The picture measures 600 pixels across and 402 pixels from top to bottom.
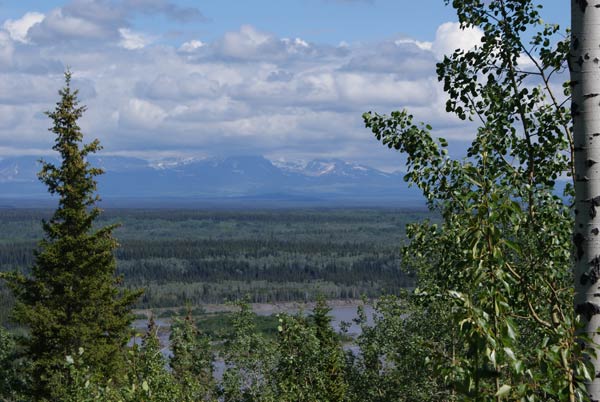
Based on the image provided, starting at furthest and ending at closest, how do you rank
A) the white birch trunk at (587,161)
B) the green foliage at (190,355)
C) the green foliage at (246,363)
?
the green foliage at (190,355) < the green foliage at (246,363) < the white birch trunk at (587,161)

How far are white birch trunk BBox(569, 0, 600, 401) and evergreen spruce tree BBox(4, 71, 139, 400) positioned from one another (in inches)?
971

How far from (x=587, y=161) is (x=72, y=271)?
25826 mm

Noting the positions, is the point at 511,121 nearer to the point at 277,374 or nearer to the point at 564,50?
the point at 564,50

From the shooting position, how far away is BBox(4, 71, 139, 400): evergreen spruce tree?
27531 millimetres

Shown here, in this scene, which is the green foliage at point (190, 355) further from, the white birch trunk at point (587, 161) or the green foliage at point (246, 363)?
the white birch trunk at point (587, 161)

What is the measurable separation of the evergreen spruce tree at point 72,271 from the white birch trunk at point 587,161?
971 inches

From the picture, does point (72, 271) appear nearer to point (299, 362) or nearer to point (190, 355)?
point (190, 355)

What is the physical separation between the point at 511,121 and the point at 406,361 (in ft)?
45.0

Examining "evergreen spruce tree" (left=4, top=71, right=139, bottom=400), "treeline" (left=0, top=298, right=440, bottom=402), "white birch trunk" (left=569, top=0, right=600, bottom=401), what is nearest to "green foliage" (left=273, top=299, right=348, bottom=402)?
"treeline" (left=0, top=298, right=440, bottom=402)

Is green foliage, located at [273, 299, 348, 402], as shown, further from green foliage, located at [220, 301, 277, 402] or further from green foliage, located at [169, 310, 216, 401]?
green foliage, located at [169, 310, 216, 401]

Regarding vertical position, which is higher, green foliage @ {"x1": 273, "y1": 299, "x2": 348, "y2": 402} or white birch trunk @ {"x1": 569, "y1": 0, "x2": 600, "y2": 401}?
white birch trunk @ {"x1": 569, "y1": 0, "x2": 600, "y2": 401}

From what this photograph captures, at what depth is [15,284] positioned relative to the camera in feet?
92.8

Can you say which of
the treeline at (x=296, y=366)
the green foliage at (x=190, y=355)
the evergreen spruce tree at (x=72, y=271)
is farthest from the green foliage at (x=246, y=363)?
the evergreen spruce tree at (x=72, y=271)

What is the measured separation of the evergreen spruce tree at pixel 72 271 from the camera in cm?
2753
